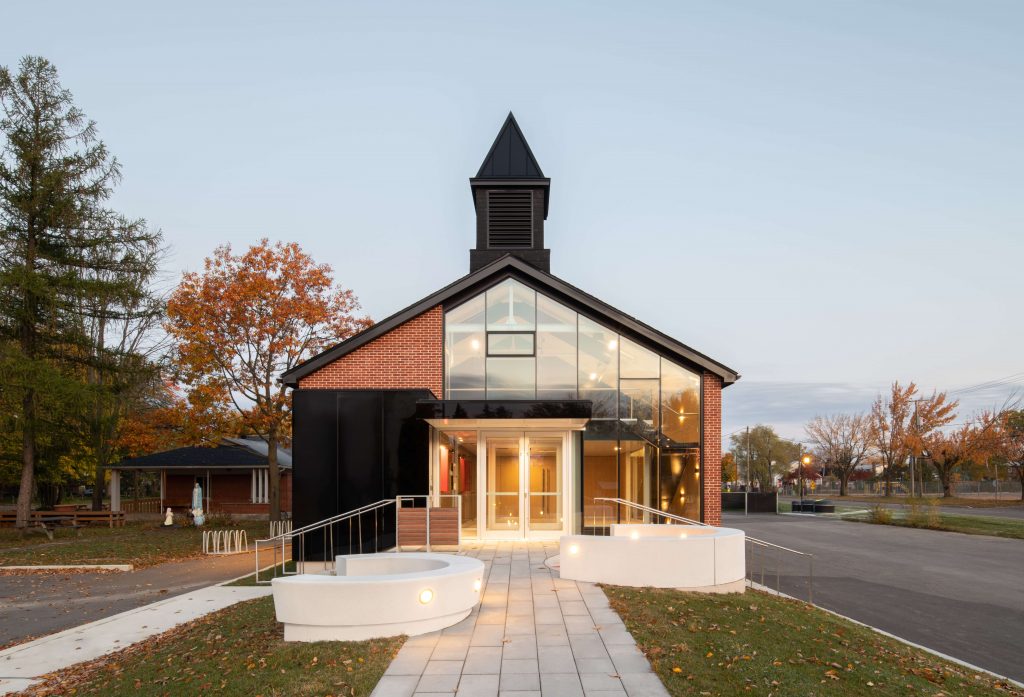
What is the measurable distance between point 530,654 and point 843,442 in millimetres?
71018

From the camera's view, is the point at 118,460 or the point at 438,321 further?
the point at 118,460

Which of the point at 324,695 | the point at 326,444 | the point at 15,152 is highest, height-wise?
the point at 15,152

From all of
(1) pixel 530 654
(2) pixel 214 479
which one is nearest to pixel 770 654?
(1) pixel 530 654

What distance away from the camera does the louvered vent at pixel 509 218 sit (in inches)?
850

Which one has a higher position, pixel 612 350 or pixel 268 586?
pixel 612 350

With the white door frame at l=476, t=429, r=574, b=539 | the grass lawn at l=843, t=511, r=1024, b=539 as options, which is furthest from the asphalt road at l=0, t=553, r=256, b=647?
the grass lawn at l=843, t=511, r=1024, b=539

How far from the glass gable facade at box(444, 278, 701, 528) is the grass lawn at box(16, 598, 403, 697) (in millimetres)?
9624

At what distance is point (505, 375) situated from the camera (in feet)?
60.3

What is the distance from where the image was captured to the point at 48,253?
26.0 metres

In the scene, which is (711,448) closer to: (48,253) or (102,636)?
(102,636)

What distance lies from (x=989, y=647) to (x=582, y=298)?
1096 cm

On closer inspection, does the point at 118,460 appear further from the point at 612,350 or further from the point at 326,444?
the point at 612,350

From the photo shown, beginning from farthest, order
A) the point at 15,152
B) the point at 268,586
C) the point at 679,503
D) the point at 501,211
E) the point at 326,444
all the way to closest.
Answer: the point at 15,152
the point at 501,211
the point at 679,503
the point at 326,444
the point at 268,586

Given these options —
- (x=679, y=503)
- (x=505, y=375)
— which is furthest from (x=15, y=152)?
(x=679, y=503)
